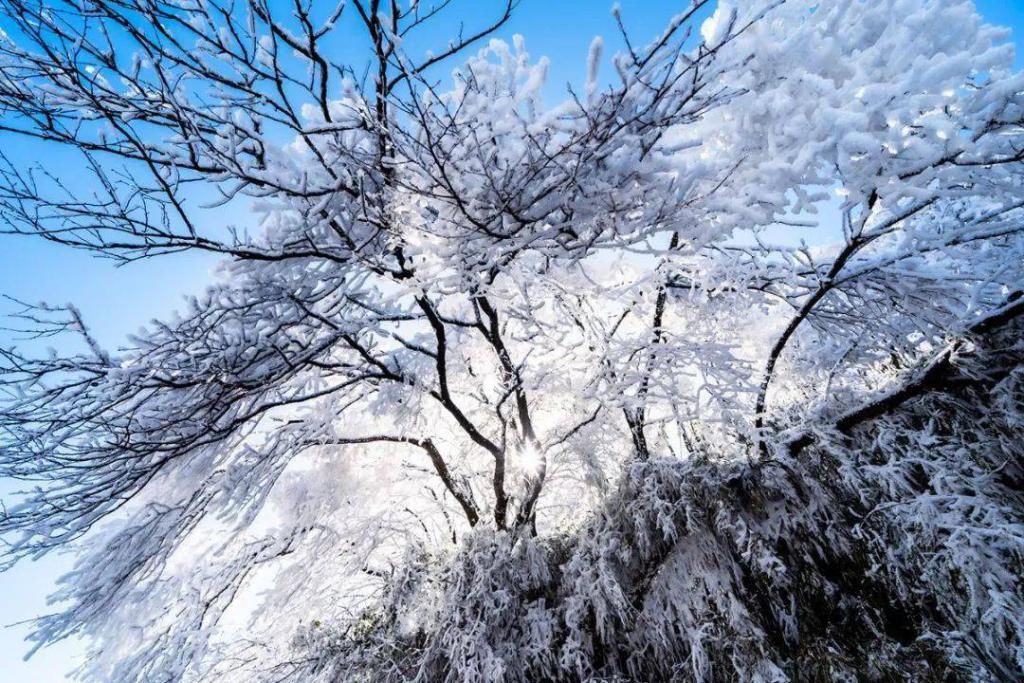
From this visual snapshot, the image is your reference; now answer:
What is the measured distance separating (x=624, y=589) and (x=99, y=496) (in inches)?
147

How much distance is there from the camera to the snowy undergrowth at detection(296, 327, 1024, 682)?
93.4 inches

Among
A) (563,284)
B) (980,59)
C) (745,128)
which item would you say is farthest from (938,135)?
(563,284)

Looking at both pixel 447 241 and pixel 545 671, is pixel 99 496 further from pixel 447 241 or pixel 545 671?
pixel 545 671

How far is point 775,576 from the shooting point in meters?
2.91

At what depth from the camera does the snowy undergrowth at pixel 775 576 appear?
93.4 inches

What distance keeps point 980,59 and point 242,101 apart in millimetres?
3483

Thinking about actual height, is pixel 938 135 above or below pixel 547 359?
below

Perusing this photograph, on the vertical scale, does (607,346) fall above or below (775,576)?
above

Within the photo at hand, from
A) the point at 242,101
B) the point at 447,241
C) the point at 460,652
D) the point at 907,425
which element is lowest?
the point at 460,652

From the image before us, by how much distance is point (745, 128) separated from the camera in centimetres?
250

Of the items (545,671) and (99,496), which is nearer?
(99,496)

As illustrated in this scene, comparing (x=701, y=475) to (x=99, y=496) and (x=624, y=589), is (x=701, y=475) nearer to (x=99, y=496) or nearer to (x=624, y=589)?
(x=624, y=589)

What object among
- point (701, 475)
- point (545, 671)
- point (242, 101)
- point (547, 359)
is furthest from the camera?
point (547, 359)

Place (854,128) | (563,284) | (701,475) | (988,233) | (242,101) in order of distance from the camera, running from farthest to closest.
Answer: (701,475) < (563,284) < (988,233) < (242,101) < (854,128)
